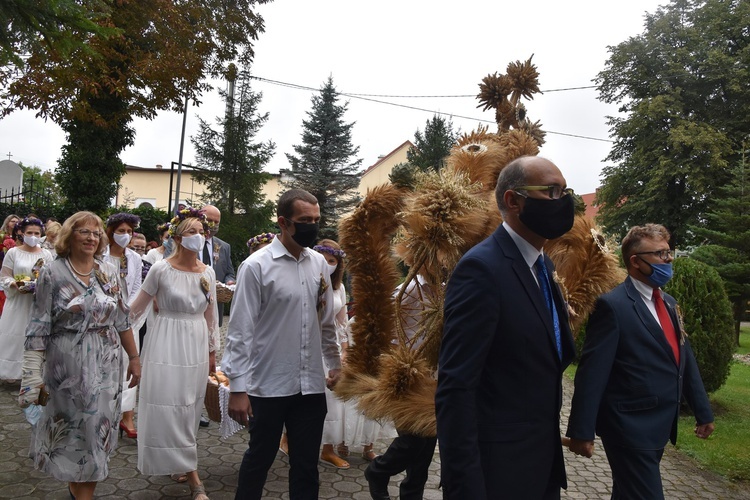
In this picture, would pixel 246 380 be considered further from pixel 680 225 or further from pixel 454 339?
pixel 680 225

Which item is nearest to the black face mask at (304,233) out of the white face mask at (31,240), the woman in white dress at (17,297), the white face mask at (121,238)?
the white face mask at (121,238)

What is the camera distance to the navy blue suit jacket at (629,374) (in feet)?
11.7

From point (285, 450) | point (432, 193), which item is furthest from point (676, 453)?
point (432, 193)

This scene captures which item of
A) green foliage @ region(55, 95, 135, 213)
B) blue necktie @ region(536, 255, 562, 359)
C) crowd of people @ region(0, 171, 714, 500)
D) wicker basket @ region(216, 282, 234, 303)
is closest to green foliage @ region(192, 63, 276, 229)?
green foliage @ region(55, 95, 135, 213)

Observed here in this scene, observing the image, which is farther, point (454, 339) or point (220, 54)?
point (220, 54)

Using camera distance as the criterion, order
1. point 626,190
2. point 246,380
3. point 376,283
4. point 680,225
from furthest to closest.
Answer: point 626,190, point 680,225, point 376,283, point 246,380

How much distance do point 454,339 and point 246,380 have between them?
74.7 inches

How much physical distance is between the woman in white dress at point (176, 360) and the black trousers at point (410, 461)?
1.58 meters

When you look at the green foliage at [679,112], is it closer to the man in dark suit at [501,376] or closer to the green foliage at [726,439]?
the green foliage at [726,439]

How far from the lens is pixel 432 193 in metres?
3.37

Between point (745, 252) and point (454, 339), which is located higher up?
point (745, 252)

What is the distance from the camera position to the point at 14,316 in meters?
7.99

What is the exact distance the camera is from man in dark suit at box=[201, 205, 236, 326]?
23.1ft

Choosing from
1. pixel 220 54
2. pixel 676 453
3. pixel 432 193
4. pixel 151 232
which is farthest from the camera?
pixel 151 232
